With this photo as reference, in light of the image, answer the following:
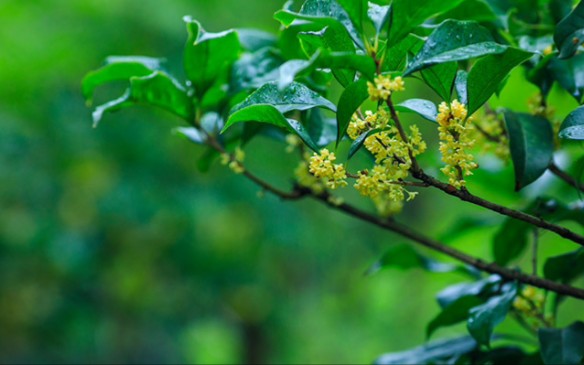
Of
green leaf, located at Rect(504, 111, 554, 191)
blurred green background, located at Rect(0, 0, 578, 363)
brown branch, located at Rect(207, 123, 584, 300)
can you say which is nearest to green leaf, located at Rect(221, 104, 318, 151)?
brown branch, located at Rect(207, 123, 584, 300)

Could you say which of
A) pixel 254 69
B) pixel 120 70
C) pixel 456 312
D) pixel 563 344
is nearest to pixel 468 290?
pixel 456 312

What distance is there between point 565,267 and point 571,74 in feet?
0.72

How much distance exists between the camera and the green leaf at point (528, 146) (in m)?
0.57

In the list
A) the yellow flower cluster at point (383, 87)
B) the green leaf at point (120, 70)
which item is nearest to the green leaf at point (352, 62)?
the yellow flower cluster at point (383, 87)

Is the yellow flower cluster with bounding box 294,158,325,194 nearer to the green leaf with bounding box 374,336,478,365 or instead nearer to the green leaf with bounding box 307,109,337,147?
the green leaf with bounding box 307,109,337,147

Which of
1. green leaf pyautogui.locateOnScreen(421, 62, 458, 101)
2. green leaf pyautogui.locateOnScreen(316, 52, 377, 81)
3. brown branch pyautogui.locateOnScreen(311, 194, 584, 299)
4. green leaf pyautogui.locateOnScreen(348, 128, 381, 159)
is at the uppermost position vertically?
green leaf pyautogui.locateOnScreen(316, 52, 377, 81)

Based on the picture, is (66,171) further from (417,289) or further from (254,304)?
(417,289)

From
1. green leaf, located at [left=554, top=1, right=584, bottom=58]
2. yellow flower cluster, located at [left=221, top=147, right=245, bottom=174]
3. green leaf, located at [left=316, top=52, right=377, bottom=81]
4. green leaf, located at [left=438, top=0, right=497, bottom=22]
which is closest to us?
green leaf, located at [left=316, top=52, right=377, bottom=81]

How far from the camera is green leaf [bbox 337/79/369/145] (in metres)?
0.48

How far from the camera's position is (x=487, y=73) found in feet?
1.66

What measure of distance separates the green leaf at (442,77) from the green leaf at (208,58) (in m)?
0.25

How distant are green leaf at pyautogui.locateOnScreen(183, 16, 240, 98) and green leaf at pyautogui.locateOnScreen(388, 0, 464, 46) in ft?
0.80

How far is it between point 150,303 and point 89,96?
2.70 meters

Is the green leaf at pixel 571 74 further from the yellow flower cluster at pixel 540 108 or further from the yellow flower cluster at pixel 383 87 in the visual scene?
the yellow flower cluster at pixel 383 87
